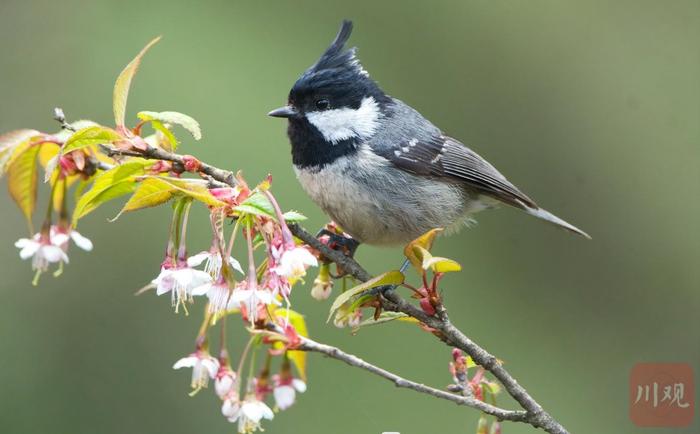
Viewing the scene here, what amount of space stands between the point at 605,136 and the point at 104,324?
3.62 m

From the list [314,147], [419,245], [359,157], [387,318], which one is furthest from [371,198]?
[419,245]

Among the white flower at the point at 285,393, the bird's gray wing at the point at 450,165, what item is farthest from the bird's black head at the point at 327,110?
the white flower at the point at 285,393

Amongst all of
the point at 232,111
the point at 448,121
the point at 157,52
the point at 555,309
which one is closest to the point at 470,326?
the point at 555,309

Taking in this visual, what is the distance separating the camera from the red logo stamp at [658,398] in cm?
274

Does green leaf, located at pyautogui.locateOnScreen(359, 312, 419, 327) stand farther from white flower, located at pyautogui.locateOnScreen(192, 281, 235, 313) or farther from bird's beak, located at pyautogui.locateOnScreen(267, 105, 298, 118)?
bird's beak, located at pyautogui.locateOnScreen(267, 105, 298, 118)

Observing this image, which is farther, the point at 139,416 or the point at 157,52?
the point at 157,52

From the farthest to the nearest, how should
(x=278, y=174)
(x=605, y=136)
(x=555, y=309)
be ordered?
(x=605, y=136) → (x=555, y=309) → (x=278, y=174)

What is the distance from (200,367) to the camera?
215cm

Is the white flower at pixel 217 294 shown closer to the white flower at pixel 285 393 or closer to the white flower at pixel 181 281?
the white flower at pixel 181 281

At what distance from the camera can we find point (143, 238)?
5.05 m

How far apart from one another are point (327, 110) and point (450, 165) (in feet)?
1.87

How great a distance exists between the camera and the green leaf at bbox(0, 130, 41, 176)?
2.29 meters

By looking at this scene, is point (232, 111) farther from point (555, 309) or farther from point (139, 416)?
point (555, 309)

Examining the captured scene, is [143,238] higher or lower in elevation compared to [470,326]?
higher
